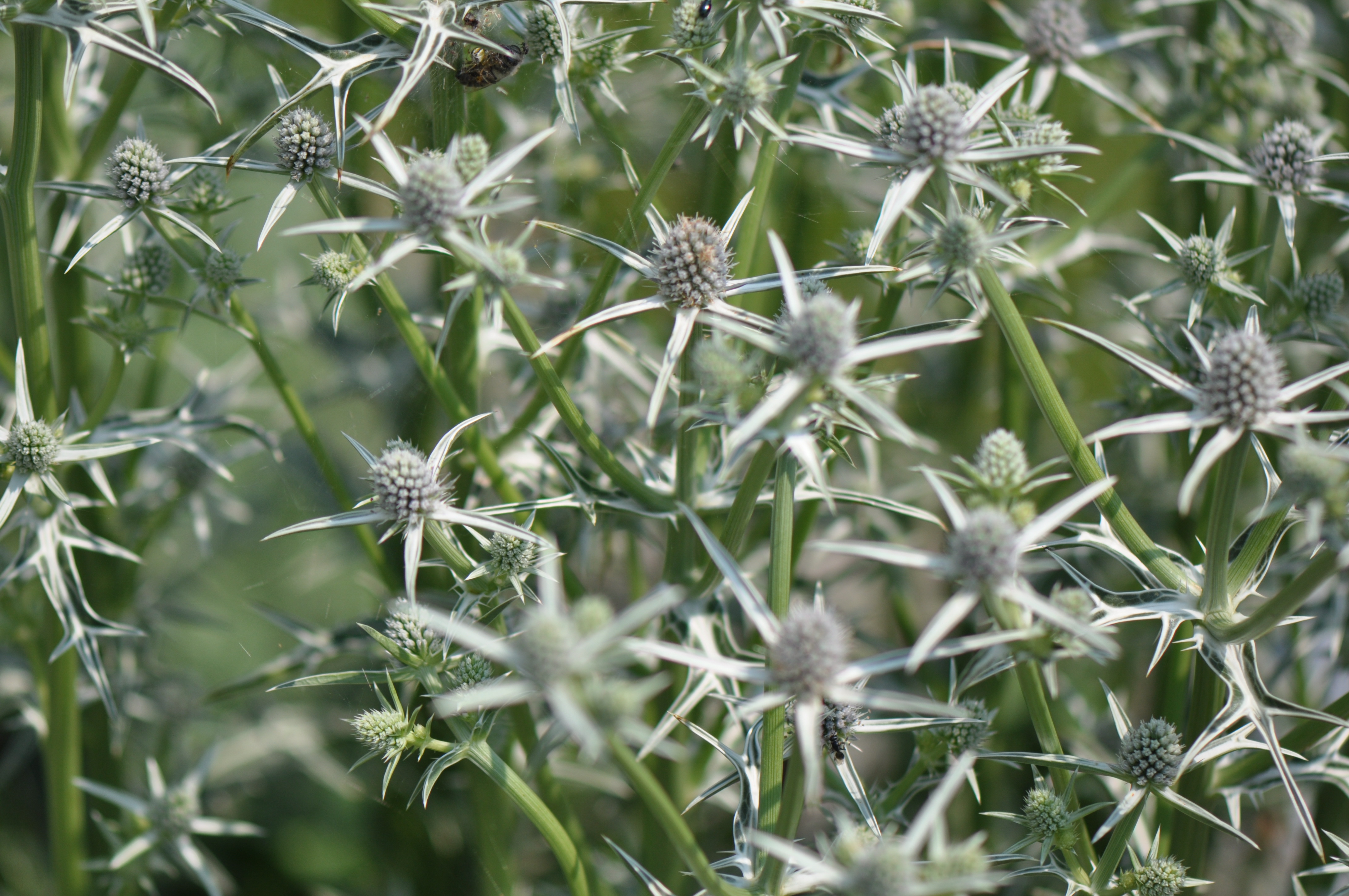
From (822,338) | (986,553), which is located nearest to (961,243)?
(822,338)

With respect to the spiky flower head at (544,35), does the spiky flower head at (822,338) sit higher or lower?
lower

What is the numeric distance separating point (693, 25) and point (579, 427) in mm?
514

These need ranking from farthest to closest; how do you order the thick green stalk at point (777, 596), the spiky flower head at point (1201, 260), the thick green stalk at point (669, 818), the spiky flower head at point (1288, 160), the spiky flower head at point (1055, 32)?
the spiky flower head at point (1055, 32), the spiky flower head at point (1288, 160), the spiky flower head at point (1201, 260), the thick green stalk at point (777, 596), the thick green stalk at point (669, 818)

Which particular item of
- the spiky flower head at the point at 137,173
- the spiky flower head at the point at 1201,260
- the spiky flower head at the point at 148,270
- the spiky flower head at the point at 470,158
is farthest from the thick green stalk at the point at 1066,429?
the spiky flower head at the point at 148,270

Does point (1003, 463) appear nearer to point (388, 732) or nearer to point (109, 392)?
point (388, 732)

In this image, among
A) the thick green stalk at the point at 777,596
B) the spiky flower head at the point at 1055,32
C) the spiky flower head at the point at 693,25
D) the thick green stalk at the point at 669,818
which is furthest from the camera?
the spiky flower head at the point at 1055,32

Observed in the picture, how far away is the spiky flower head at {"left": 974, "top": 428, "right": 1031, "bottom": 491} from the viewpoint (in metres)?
1.00

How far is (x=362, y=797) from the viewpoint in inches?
88.7

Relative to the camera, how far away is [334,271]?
117 cm

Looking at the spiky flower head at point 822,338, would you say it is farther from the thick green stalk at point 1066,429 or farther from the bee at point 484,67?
the bee at point 484,67

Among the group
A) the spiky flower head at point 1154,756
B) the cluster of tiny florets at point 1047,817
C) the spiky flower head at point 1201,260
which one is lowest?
the cluster of tiny florets at point 1047,817

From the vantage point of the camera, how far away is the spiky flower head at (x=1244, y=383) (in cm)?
103

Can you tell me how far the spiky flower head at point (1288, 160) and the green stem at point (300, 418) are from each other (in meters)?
1.43

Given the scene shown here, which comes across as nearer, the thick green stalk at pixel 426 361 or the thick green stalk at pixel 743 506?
the thick green stalk at pixel 743 506
